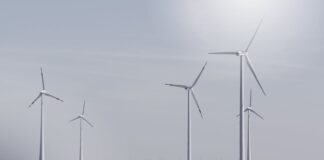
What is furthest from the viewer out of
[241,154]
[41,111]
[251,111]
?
[251,111]

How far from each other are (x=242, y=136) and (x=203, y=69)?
81.4 ft

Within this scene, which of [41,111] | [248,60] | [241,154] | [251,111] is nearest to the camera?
[241,154]

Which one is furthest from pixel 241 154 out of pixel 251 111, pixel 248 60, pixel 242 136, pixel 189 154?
pixel 251 111

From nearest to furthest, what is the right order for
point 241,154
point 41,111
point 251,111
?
point 241,154 → point 41,111 → point 251,111

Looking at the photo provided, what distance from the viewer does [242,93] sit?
117 metres

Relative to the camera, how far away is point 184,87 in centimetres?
14300

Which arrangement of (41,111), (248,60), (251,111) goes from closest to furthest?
1. (248,60)
2. (41,111)
3. (251,111)

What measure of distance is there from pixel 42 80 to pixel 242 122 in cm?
3699

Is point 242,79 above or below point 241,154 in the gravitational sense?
above

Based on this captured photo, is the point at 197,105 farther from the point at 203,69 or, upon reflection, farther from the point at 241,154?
the point at 241,154

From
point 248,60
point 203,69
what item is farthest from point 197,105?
point 248,60

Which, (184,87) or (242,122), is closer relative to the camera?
(242,122)

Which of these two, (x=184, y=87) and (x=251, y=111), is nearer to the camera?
(x=184, y=87)

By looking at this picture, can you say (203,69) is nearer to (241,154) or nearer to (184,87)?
(184,87)
